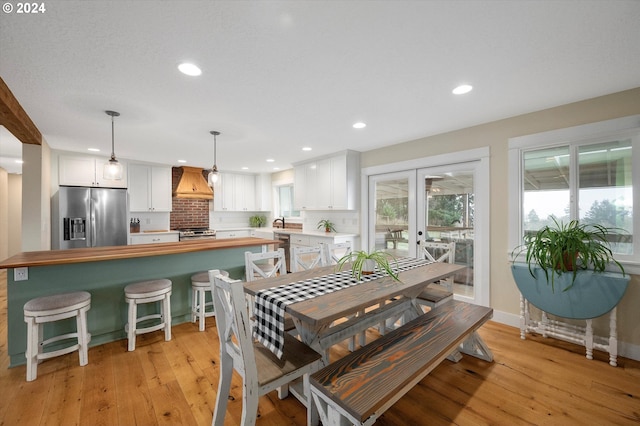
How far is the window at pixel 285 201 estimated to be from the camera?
258 inches

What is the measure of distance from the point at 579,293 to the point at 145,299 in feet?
12.8

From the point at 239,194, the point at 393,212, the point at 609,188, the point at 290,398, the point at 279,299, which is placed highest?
the point at 239,194

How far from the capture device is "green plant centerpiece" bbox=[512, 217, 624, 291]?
93.0 inches

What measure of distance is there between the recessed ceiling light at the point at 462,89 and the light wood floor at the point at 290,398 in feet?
7.72

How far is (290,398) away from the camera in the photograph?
1.88 meters

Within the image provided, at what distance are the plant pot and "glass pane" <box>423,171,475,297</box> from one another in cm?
87

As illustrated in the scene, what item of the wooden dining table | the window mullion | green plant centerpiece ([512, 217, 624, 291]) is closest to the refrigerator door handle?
the wooden dining table

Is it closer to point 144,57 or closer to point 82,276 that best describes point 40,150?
point 82,276

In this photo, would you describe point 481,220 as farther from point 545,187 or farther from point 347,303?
point 347,303

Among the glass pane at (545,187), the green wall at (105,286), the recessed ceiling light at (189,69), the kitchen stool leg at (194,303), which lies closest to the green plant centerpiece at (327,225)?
the green wall at (105,286)

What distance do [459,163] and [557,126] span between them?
99 centimetres

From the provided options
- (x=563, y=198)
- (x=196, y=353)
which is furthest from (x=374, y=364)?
(x=563, y=198)

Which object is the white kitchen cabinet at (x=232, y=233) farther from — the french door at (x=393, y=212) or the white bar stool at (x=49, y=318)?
the white bar stool at (x=49, y=318)

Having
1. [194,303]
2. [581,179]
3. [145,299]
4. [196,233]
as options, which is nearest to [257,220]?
[196,233]
